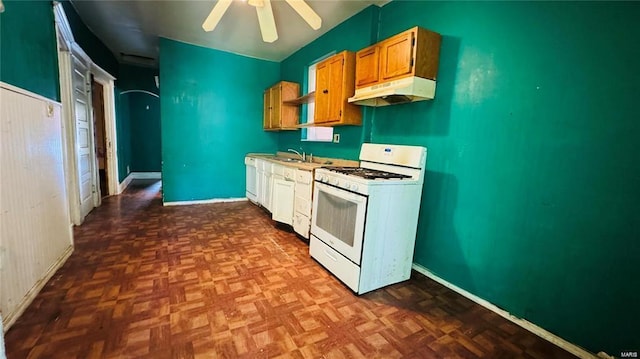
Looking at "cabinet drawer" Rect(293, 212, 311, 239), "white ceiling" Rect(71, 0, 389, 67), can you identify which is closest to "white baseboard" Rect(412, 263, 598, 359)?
"cabinet drawer" Rect(293, 212, 311, 239)

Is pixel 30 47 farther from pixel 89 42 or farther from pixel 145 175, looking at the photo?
pixel 145 175

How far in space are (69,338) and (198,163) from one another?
3.36 meters

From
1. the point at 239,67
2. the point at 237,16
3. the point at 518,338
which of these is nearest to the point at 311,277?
the point at 518,338

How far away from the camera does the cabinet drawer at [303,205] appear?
2869 mm

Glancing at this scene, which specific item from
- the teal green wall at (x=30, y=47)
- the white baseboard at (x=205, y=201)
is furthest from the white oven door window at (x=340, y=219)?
the white baseboard at (x=205, y=201)

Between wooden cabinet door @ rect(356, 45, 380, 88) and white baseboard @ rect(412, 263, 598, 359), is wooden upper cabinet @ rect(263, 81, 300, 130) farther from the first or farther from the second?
white baseboard @ rect(412, 263, 598, 359)

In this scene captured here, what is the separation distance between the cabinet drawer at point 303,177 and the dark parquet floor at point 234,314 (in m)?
0.78

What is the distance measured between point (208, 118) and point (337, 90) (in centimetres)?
265

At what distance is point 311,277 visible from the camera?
87.7 inches

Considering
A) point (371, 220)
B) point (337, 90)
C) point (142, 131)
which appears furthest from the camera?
point (142, 131)

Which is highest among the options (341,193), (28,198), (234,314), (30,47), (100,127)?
(30,47)

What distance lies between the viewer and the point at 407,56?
212cm

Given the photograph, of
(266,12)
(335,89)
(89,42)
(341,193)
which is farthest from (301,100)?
(89,42)

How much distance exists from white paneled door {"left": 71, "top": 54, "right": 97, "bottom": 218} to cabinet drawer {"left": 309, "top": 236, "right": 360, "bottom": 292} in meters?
3.14
